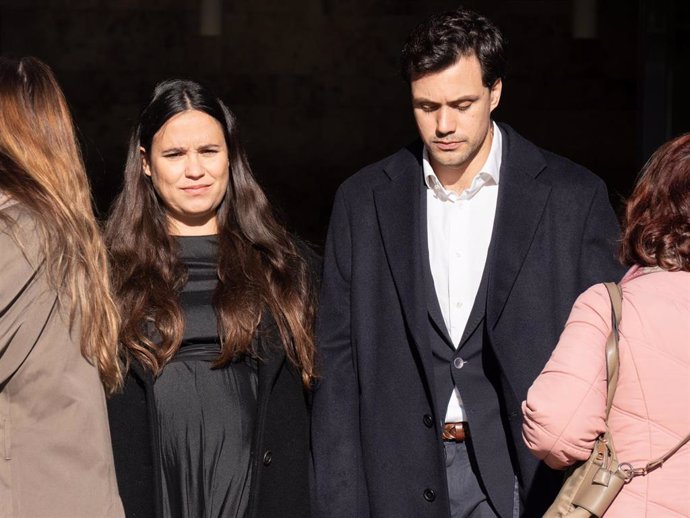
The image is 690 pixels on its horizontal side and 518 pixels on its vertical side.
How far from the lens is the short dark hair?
3.60 metres

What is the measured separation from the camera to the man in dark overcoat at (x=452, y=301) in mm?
3586

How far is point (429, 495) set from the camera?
3.67m

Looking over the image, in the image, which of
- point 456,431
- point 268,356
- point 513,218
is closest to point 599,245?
point 513,218

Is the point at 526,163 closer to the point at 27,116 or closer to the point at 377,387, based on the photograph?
the point at 377,387

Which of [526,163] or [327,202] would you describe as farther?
[327,202]

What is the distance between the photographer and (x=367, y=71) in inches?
279

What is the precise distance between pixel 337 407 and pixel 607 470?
1064mm

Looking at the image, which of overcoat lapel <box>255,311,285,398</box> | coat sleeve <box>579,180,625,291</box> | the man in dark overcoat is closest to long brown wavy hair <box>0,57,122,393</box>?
overcoat lapel <box>255,311,285,398</box>

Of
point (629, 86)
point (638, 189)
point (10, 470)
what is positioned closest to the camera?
point (10, 470)

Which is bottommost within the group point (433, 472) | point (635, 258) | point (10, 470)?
point (433, 472)

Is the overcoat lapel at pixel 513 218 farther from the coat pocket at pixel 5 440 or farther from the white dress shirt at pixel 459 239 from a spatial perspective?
the coat pocket at pixel 5 440

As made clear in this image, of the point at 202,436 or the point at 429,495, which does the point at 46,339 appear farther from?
the point at 429,495

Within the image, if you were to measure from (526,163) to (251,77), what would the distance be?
3.61 meters

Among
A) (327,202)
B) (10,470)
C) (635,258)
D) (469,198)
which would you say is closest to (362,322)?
(469,198)
